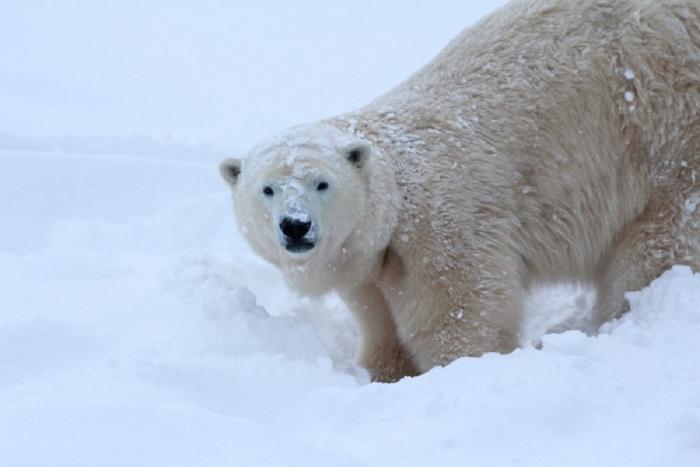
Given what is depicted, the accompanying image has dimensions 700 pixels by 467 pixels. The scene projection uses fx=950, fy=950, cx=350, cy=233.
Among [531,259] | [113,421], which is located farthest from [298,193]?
[113,421]

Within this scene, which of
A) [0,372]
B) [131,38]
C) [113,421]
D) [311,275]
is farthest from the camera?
[131,38]

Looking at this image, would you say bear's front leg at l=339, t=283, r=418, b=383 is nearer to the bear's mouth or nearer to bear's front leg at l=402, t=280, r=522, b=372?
bear's front leg at l=402, t=280, r=522, b=372

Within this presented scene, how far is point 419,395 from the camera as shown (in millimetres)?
3107

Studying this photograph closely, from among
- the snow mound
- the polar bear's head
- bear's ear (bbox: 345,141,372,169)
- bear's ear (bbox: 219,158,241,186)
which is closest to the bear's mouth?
the polar bear's head

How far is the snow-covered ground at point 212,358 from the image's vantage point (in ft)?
8.87

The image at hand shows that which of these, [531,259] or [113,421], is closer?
[113,421]

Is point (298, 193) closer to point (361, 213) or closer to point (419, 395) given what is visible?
point (361, 213)

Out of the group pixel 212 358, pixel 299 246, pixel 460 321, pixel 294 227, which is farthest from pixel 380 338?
pixel 212 358

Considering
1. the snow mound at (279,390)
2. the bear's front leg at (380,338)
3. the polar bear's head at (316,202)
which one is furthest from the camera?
the bear's front leg at (380,338)

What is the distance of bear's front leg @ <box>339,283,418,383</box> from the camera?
4938 mm

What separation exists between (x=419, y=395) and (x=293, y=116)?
815cm

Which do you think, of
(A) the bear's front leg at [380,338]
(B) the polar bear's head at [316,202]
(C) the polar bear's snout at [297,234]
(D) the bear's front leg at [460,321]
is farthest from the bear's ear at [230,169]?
(D) the bear's front leg at [460,321]

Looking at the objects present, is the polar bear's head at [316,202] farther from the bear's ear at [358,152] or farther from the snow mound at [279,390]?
the snow mound at [279,390]

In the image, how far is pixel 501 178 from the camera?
4.60m
